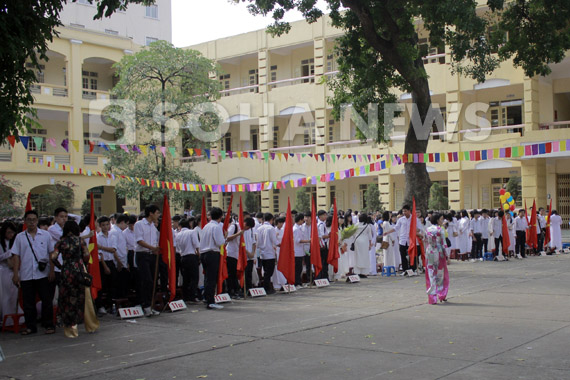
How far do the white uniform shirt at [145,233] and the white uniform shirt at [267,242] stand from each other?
9.92ft

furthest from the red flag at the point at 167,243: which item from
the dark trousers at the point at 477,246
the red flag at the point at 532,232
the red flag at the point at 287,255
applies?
the red flag at the point at 532,232

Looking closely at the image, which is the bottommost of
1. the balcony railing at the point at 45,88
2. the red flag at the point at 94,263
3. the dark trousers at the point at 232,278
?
the dark trousers at the point at 232,278

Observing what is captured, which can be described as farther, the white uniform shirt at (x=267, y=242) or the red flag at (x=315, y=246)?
the red flag at (x=315, y=246)

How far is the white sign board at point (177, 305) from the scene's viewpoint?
1094 cm

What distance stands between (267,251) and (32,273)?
5.19 metres

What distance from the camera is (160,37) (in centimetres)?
4866

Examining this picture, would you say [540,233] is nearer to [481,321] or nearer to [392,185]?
[392,185]

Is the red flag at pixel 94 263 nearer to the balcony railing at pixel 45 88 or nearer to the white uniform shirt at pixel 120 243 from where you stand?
the white uniform shirt at pixel 120 243

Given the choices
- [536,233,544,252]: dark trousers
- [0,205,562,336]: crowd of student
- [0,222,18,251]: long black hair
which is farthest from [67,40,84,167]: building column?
[0,222,18,251]: long black hair

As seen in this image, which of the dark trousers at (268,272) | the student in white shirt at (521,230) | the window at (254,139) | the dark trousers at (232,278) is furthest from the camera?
the window at (254,139)

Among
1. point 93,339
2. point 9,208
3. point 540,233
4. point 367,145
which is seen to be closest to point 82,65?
point 9,208

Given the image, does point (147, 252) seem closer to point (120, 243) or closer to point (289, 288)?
point (120, 243)

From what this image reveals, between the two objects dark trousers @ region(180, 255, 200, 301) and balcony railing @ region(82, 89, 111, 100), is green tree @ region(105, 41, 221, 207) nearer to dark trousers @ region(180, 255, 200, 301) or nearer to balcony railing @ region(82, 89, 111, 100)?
balcony railing @ region(82, 89, 111, 100)

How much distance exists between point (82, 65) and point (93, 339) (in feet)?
96.2
